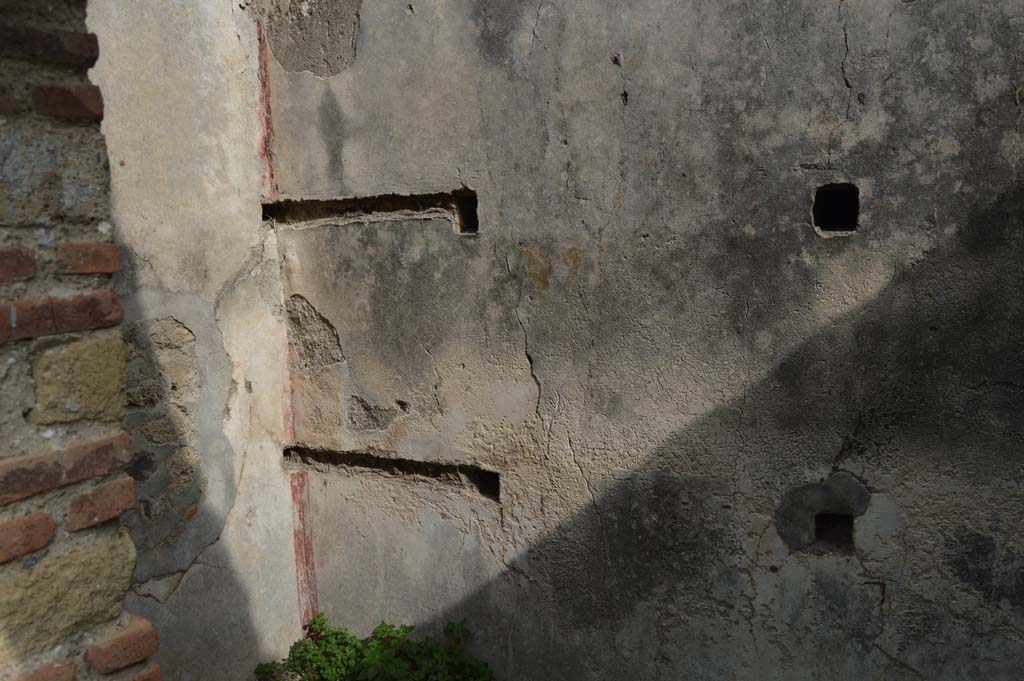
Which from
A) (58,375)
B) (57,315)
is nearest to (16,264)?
(57,315)

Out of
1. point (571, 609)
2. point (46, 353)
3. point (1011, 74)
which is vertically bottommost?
point (571, 609)

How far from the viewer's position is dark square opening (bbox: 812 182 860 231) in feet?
8.48

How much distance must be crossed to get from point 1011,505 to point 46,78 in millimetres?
2724

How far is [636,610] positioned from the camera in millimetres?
2939

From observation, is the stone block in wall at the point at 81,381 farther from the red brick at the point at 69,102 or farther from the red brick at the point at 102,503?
the red brick at the point at 69,102

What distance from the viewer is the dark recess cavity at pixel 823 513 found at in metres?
2.58

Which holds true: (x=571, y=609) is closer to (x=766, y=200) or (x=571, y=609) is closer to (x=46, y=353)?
(x=766, y=200)

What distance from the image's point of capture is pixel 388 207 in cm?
323

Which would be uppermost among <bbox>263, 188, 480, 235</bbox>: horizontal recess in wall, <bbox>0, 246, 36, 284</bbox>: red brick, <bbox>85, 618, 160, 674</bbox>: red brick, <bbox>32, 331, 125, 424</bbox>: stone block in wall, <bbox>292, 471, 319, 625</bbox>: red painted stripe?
<bbox>263, 188, 480, 235</bbox>: horizontal recess in wall

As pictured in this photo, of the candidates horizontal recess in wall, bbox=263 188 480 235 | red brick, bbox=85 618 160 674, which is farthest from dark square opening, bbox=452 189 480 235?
red brick, bbox=85 618 160 674

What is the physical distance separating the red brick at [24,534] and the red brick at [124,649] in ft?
0.80

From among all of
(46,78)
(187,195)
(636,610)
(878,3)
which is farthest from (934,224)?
(187,195)

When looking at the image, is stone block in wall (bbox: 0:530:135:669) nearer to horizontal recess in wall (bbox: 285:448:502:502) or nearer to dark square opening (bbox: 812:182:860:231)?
horizontal recess in wall (bbox: 285:448:502:502)

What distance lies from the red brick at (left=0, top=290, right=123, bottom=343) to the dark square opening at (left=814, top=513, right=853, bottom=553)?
87.9 inches
